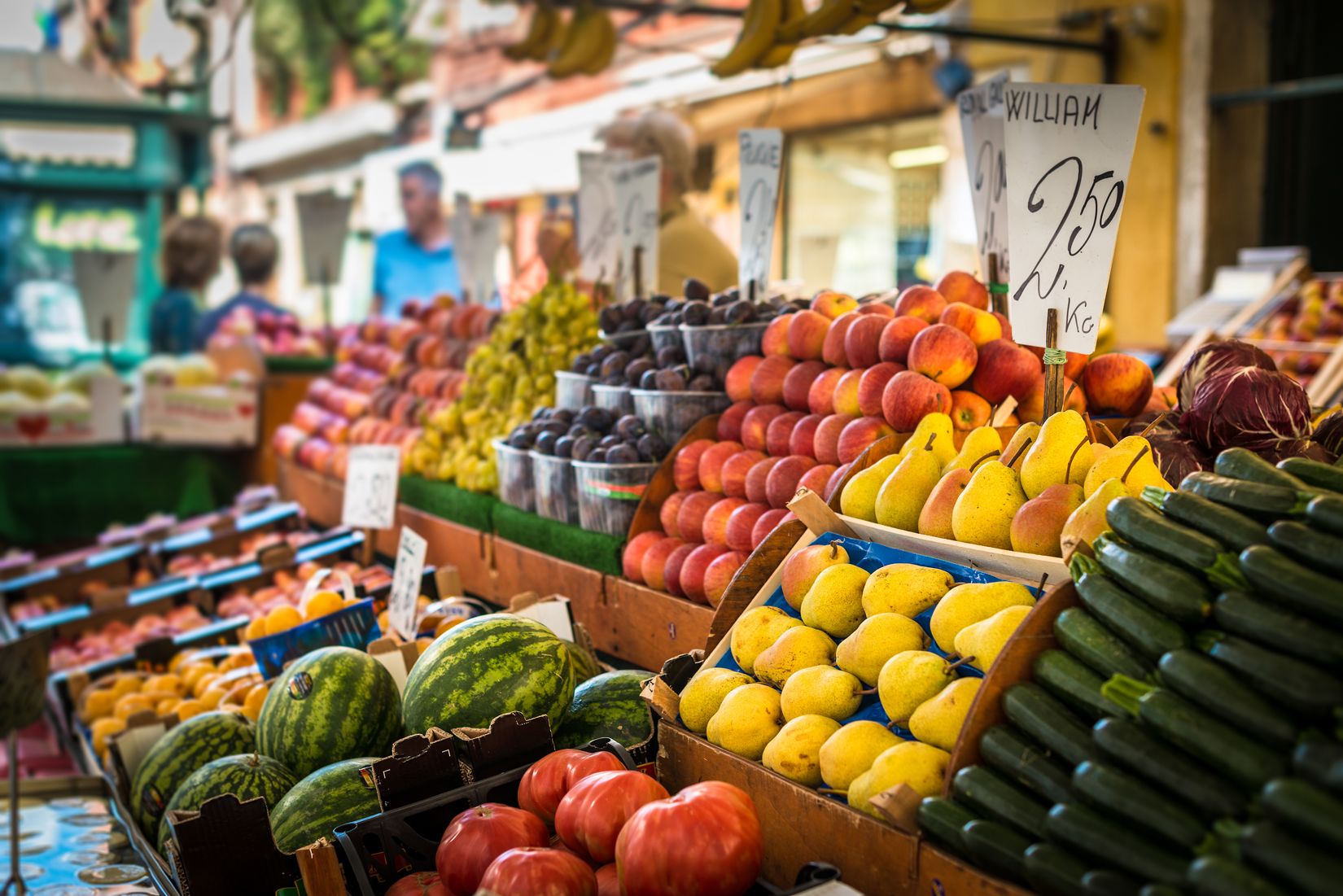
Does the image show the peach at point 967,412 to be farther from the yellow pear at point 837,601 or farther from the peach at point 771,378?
the yellow pear at point 837,601

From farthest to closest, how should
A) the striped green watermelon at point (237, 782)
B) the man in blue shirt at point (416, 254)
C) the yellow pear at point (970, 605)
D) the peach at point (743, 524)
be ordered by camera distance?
the man in blue shirt at point (416, 254) < the peach at point (743, 524) < the striped green watermelon at point (237, 782) < the yellow pear at point (970, 605)

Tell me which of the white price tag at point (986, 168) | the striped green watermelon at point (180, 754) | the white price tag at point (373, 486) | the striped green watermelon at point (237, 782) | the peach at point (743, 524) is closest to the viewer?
the striped green watermelon at point (237, 782)

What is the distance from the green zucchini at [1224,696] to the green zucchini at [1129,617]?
0.11 feet

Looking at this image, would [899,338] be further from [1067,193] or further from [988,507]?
[988,507]

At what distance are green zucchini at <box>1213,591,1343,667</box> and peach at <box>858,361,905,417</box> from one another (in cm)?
119

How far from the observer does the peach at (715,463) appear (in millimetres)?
2814

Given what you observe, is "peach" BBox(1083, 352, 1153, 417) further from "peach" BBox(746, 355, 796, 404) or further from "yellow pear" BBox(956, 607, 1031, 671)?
"yellow pear" BBox(956, 607, 1031, 671)

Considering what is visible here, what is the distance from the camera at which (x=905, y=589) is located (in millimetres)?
1717

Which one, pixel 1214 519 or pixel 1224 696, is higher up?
pixel 1214 519

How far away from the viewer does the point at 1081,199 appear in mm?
1999

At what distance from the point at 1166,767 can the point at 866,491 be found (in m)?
0.91

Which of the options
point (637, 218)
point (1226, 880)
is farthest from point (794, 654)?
point (637, 218)

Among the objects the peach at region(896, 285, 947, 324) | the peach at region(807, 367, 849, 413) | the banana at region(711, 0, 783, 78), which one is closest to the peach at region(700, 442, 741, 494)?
the peach at region(807, 367, 849, 413)

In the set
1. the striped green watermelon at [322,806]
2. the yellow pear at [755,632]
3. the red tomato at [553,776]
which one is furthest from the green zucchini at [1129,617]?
the striped green watermelon at [322,806]
